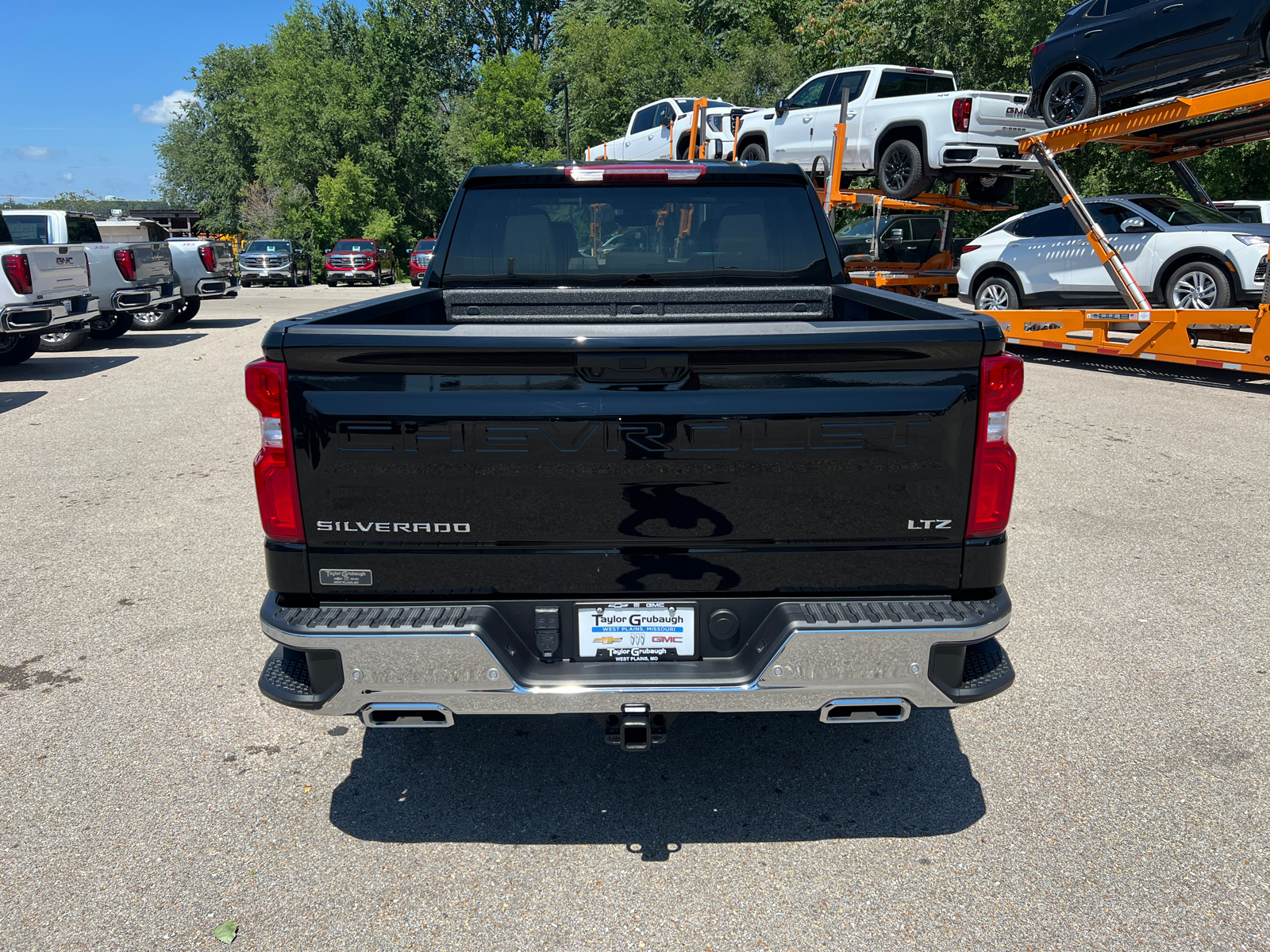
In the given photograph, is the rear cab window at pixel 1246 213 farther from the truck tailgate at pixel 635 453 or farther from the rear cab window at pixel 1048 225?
the truck tailgate at pixel 635 453

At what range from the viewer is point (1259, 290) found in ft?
34.9

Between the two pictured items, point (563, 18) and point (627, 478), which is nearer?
point (627, 478)

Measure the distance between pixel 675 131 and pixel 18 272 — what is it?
465 inches

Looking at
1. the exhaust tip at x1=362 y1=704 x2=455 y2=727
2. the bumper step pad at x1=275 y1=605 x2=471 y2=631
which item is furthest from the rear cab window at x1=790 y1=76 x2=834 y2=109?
the exhaust tip at x1=362 y1=704 x2=455 y2=727

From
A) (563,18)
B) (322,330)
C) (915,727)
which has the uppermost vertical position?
(563,18)

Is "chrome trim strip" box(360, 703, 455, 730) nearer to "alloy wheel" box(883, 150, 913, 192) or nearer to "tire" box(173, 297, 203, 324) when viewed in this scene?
"alloy wheel" box(883, 150, 913, 192)

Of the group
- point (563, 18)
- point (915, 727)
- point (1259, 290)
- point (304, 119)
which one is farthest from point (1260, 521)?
point (563, 18)

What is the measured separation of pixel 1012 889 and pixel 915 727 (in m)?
1.02

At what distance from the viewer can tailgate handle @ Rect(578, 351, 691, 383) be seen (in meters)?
2.47

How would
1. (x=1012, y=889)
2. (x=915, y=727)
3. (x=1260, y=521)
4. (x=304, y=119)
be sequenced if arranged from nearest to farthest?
(x=1012, y=889) → (x=915, y=727) → (x=1260, y=521) → (x=304, y=119)

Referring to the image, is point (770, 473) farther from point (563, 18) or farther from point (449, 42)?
point (449, 42)

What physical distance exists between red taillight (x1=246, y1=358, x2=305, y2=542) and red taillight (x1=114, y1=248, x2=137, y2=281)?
562 inches

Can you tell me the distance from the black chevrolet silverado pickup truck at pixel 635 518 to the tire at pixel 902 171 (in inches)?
484

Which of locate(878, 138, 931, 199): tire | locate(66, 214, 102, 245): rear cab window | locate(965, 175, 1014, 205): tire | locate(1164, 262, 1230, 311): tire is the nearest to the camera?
locate(1164, 262, 1230, 311): tire
